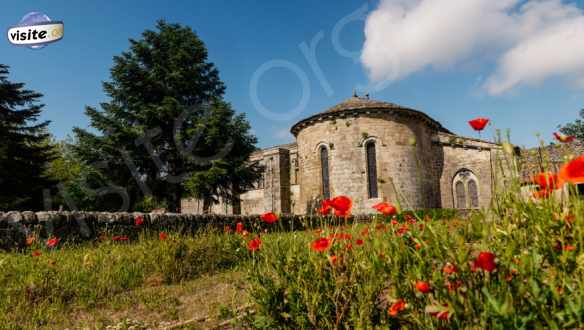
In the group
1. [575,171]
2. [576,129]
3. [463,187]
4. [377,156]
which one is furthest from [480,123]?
[576,129]

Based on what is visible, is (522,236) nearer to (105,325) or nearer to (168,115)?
(105,325)

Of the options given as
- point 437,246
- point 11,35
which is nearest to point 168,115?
point 11,35

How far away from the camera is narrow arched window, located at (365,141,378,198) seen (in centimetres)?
2009

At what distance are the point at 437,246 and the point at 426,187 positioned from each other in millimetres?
19905

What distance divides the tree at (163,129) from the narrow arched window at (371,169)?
6.82 metres

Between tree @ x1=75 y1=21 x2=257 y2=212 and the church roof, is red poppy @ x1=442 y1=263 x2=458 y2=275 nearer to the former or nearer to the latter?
tree @ x1=75 y1=21 x2=257 y2=212

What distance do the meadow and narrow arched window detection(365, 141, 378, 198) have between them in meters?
15.9

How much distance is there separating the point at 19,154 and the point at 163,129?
754cm

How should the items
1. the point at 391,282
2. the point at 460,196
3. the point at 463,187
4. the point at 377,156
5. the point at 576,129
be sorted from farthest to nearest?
the point at 576,129, the point at 460,196, the point at 463,187, the point at 377,156, the point at 391,282

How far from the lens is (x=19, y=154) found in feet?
58.8

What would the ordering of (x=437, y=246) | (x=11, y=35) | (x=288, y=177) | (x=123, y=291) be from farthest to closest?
1. (x=288, y=177)
2. (x=11, y=35)
3. (x=123, y=291)
4. (x=437, y=246)

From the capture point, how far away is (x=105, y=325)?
377 centimetres

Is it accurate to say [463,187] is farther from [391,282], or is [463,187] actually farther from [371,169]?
[391,282]

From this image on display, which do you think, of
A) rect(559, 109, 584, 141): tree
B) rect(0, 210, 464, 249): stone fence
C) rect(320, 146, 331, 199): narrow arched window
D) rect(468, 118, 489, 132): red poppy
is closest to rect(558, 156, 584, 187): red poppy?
rect(468, 118, 489, 132): red poppy
